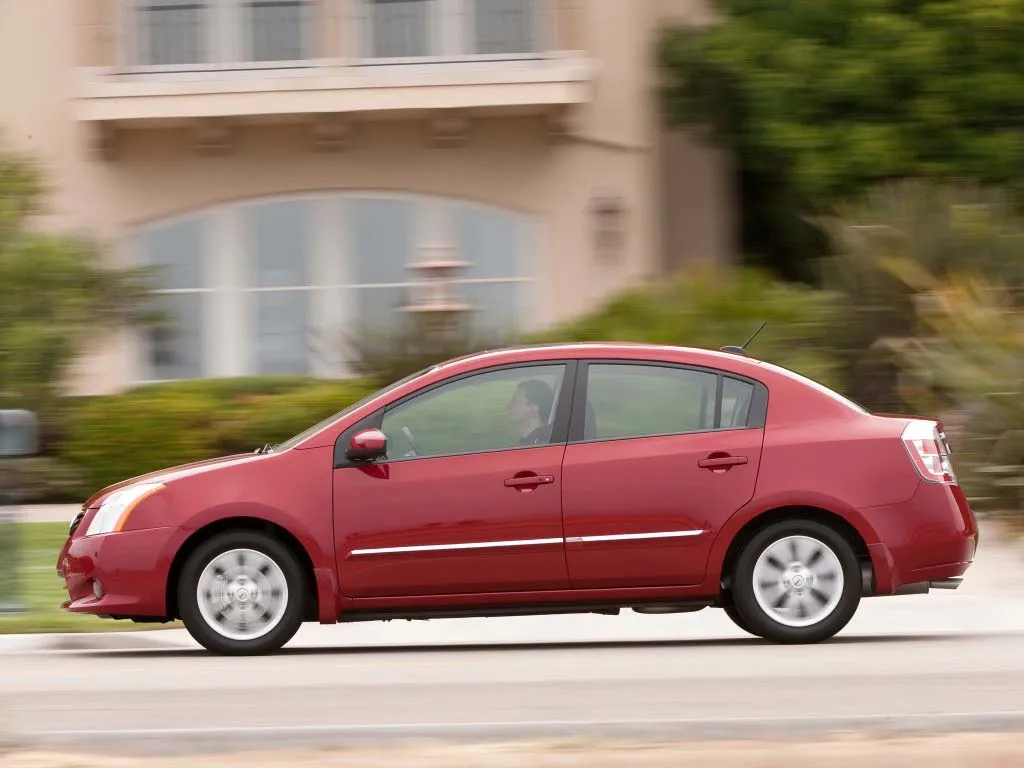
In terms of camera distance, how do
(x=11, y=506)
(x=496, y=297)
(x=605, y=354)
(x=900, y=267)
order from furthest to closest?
(x=496, y=297), (x=900, y=267), (x=11, y=506), (x=605, y=354)

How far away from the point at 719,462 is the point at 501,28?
1141 centimetres

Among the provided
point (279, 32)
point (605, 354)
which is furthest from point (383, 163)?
point (605, 354)

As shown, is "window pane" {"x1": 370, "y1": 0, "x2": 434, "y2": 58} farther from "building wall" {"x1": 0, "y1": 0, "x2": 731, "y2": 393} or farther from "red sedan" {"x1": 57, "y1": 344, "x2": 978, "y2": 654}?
"red sedan" {"x1": 57, "y1": 344, "x2": 978, "y2": 654}

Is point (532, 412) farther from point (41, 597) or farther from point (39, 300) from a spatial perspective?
point (39, 300)

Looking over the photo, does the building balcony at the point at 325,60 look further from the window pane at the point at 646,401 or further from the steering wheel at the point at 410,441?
the steering wheel at the point at 410,441

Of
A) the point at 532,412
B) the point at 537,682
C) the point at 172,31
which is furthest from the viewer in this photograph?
the point at 172,31

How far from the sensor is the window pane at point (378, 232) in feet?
65.0

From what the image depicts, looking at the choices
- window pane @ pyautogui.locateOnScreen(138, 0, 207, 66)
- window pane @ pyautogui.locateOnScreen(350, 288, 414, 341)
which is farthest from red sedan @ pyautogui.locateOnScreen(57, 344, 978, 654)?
window pane @ pyautogui.locateOnScreen(138, 0, 207, 66)

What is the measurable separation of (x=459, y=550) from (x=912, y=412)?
7.33m

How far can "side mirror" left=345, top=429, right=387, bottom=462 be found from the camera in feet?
27.9

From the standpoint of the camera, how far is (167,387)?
17.8 m

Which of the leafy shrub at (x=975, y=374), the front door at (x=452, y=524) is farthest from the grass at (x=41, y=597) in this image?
the leafy shrub at (x=975, y=374)

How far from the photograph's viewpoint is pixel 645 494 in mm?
8586

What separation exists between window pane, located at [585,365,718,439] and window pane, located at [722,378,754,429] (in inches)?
2.3
